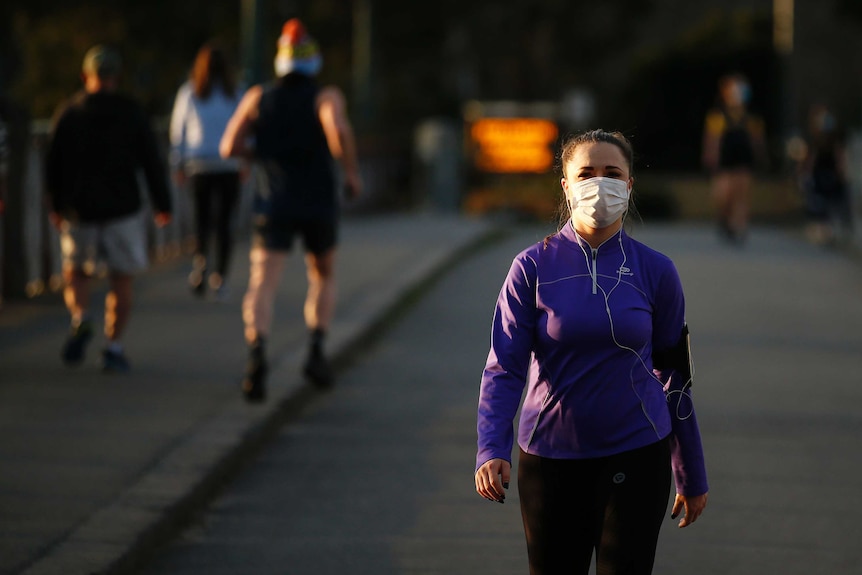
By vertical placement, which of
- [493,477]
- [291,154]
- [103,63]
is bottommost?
[493,477]

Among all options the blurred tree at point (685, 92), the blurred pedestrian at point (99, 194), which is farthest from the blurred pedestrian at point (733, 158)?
the blurred tree at point (685, 92)

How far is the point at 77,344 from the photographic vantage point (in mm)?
9344

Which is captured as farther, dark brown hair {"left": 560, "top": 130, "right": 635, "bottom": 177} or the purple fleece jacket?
dark brown hair {"left": 560, "top": 130, "right": 635, "bottom": 177}

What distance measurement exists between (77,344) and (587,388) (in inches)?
227

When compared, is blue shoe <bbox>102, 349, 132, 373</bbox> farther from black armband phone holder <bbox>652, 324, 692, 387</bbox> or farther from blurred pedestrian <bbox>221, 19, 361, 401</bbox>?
black armband phone holder <bbox>652, 324, 692, 387</bbox>

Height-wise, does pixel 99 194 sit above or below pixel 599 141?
below

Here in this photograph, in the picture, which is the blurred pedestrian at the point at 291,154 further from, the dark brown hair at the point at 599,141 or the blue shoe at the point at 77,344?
the dark brown hair at the point at 599,141

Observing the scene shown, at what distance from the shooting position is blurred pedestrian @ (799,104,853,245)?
67.5 ft

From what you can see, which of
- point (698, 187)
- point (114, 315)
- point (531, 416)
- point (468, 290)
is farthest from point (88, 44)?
point (531, 416)

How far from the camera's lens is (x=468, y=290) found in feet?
48.3

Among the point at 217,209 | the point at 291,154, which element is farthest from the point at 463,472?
the point at 217,209

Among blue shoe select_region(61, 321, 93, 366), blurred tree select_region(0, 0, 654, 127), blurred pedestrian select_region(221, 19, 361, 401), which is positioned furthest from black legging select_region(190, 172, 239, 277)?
blurred tree select_region(0, 0, 654, 127)

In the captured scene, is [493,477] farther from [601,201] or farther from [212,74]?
[212,74]

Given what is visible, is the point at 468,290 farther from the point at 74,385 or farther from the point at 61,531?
the point at 61,531
